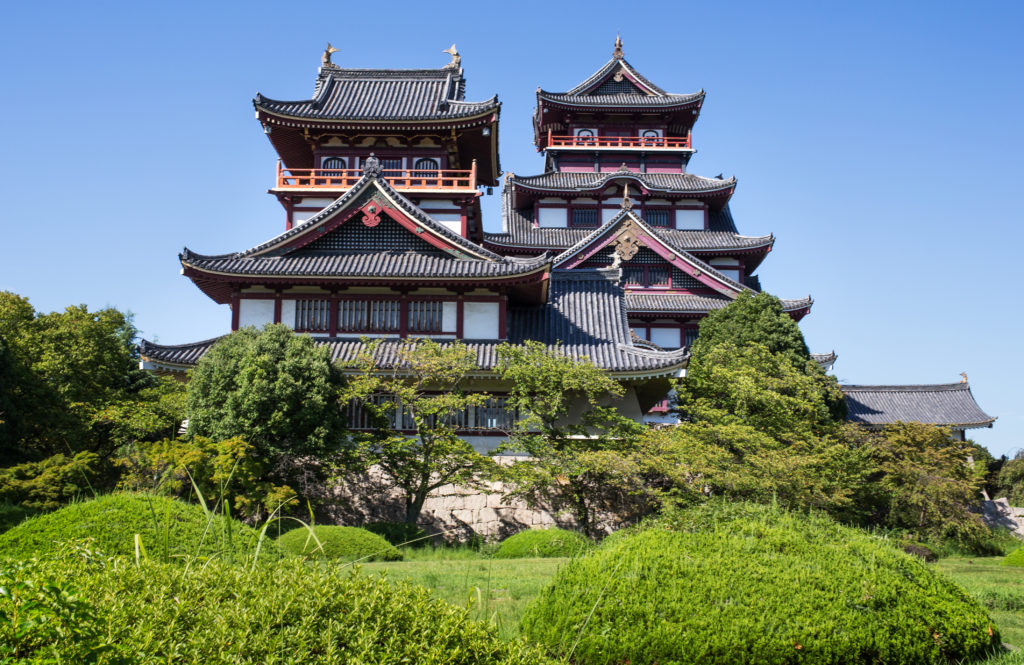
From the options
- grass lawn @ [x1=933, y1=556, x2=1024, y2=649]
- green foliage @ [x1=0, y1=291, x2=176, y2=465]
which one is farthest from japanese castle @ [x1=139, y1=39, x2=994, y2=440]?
grass lawn @ [x1=933, y1=556, x2=1024, y2=649]

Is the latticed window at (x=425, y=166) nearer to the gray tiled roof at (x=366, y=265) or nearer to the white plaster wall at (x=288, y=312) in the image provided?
the gray tiled roof at (x=366, y=265)

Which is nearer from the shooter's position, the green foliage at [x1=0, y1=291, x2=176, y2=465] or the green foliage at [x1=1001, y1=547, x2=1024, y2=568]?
the green foliage at [x1=0, y1=291, x2=176, y2=465]

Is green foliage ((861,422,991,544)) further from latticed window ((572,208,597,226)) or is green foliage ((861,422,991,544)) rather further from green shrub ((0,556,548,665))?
latticed window ((572,208,597,226))

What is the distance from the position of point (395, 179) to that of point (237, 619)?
26.0 meters

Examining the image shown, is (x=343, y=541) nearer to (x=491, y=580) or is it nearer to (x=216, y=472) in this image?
(x=216, y=472)

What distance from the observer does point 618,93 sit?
1730 inches

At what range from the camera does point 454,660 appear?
14.5ft

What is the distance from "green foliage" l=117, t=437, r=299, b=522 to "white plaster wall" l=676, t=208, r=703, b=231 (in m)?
28.0

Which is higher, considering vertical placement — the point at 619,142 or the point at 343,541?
the point at 619,142

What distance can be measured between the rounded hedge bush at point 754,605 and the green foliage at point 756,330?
14848 millimetres

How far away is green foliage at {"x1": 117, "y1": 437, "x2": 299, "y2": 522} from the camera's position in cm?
1541

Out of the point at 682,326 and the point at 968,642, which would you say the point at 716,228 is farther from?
the point at 968,642

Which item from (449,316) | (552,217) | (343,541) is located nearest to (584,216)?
(552,217)

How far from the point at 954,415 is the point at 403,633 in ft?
121
